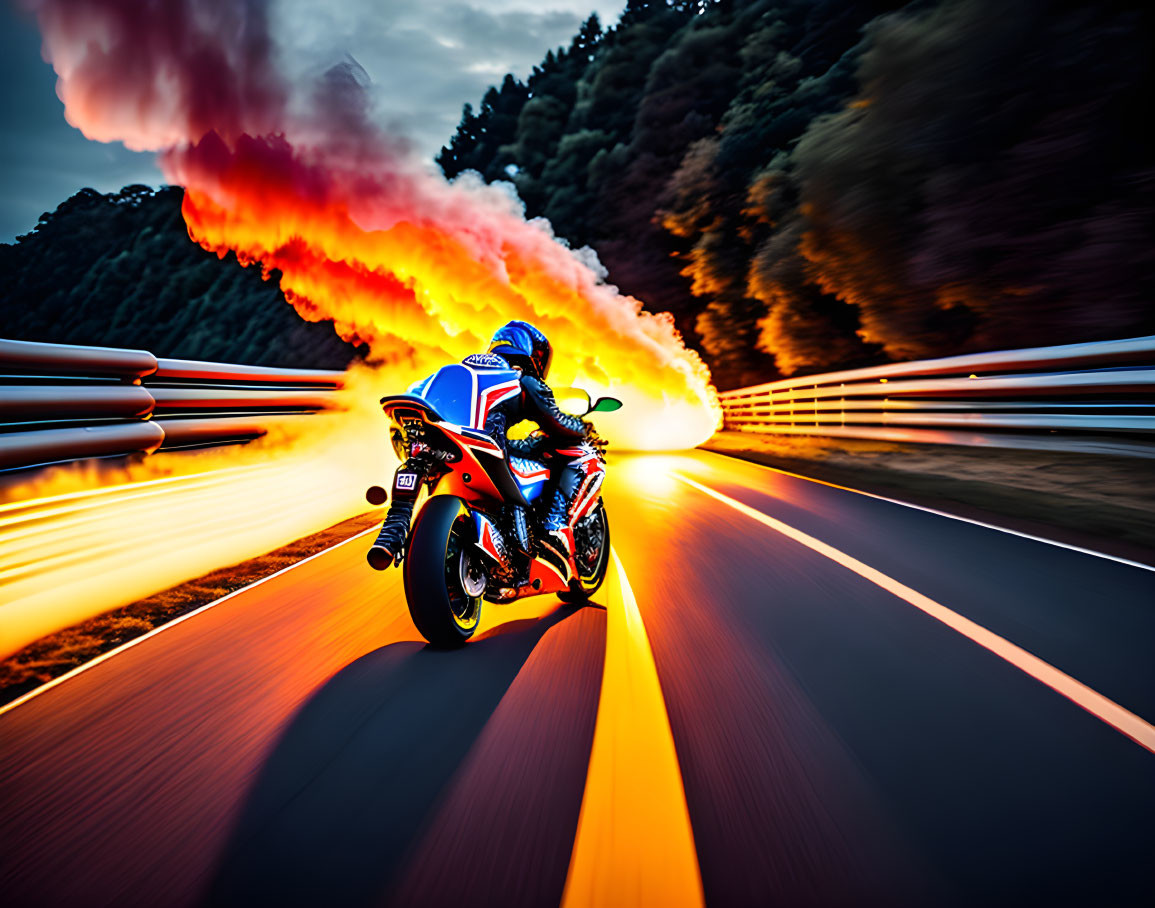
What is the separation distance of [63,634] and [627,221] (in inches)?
1322

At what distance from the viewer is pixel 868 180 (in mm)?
13992

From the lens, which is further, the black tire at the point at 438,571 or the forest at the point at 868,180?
the forest at the point at 868,180

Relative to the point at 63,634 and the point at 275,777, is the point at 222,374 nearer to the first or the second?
the point at 63,634

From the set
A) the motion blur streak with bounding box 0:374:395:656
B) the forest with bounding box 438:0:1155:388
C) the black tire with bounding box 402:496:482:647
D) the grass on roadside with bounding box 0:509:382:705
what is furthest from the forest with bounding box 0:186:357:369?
the black tire with bounding box 402:496:482:647

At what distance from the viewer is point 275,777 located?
9.31 ft

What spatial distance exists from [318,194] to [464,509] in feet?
21.2

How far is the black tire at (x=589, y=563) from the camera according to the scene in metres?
5.34

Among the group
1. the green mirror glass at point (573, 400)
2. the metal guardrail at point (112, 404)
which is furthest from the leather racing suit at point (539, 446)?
the metal guardrail at point (112, 404)

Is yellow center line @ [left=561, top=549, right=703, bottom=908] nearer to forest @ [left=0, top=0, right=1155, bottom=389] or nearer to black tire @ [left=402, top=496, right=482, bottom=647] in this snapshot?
black tire @ [left=402, top=496, right=482, bottom=647]

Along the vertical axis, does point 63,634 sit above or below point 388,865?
above

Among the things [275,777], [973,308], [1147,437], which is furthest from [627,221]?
[275,777]

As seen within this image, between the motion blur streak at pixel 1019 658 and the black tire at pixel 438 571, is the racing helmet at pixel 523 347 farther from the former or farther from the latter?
the motion blur streak at pixel 1019 658

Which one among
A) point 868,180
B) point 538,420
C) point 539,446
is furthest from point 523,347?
point 868,180

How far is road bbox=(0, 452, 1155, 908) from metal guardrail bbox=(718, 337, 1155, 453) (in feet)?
15.3
